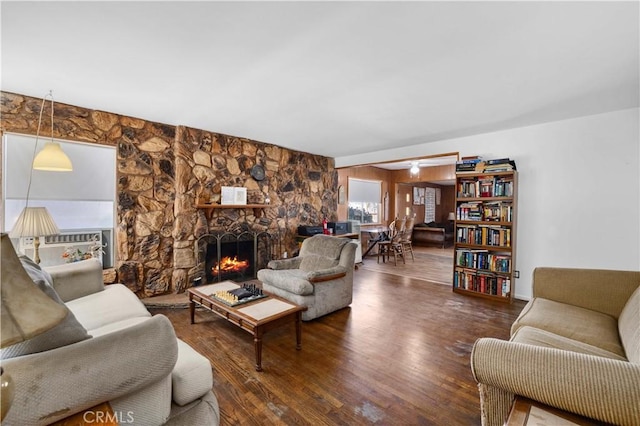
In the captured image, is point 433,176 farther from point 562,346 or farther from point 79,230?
point 79,230

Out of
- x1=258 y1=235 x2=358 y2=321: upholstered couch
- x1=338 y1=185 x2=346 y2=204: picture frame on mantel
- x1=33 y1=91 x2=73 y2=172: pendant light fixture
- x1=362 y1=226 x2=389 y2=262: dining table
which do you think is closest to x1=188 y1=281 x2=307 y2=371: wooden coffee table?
x1=258 y1=235 x2=358 y2=321: upholstered couch

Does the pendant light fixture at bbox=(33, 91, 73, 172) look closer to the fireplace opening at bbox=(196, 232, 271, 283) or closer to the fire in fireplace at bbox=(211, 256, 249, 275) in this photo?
the fireplace opening at bbox=(196, 232, 271, 283)

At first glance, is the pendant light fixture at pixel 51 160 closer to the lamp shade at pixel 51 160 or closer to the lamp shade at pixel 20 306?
the lamp shade at pixel 51 160

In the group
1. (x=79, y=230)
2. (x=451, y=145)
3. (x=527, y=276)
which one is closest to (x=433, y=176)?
(x=451, y=145)

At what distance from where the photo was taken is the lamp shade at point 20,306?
2.29 feet

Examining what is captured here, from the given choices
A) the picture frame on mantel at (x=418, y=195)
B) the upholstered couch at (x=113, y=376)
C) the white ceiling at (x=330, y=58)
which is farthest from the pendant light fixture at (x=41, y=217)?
the picture frame on mantel at (x=418, y=195)

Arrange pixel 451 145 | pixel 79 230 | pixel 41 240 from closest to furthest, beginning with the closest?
pixel 41 240, pixel 79 230, pixel 451 145

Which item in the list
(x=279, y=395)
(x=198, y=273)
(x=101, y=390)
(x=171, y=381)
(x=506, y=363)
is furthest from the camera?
(x=198, y=273)

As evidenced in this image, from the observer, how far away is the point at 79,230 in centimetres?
332

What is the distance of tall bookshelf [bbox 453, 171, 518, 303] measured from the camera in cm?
380

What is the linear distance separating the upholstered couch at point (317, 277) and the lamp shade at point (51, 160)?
2236mm

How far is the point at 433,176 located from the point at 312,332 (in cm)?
627

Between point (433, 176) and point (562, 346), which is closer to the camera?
point (562, 346)

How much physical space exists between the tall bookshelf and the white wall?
22 centimetres
